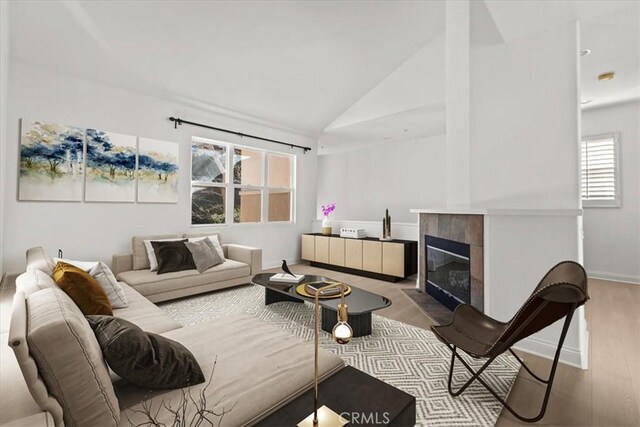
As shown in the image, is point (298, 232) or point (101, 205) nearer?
point (101, 205)

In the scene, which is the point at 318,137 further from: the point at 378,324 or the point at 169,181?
the point at 378,324

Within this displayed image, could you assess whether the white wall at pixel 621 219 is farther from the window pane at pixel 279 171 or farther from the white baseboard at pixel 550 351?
the window pane at pixel 279 171

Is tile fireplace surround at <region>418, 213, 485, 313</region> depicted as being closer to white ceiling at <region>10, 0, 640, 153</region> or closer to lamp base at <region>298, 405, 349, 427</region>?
white ceiling at <region>10, 0, 640, 153</region>

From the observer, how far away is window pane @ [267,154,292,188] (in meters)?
5.62

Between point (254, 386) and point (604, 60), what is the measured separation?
4885 millimetres

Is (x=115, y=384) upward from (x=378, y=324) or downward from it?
upward

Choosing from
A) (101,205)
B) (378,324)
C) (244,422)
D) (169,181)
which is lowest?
(378,324)

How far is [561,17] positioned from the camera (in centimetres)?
246

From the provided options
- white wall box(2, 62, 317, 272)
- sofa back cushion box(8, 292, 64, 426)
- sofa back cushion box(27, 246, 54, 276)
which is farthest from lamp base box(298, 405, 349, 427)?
white wall box(2, 62, 317, 272)

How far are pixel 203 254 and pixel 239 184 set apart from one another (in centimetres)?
170

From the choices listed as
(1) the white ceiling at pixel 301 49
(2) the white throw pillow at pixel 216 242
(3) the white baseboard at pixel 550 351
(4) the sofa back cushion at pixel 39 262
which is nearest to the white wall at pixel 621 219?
(1) the white ceiling at pixel 301 49

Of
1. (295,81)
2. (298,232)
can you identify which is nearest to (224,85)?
(295,81)

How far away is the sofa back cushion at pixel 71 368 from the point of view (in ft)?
2.88

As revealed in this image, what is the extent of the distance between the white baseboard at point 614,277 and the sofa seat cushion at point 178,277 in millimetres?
5556
